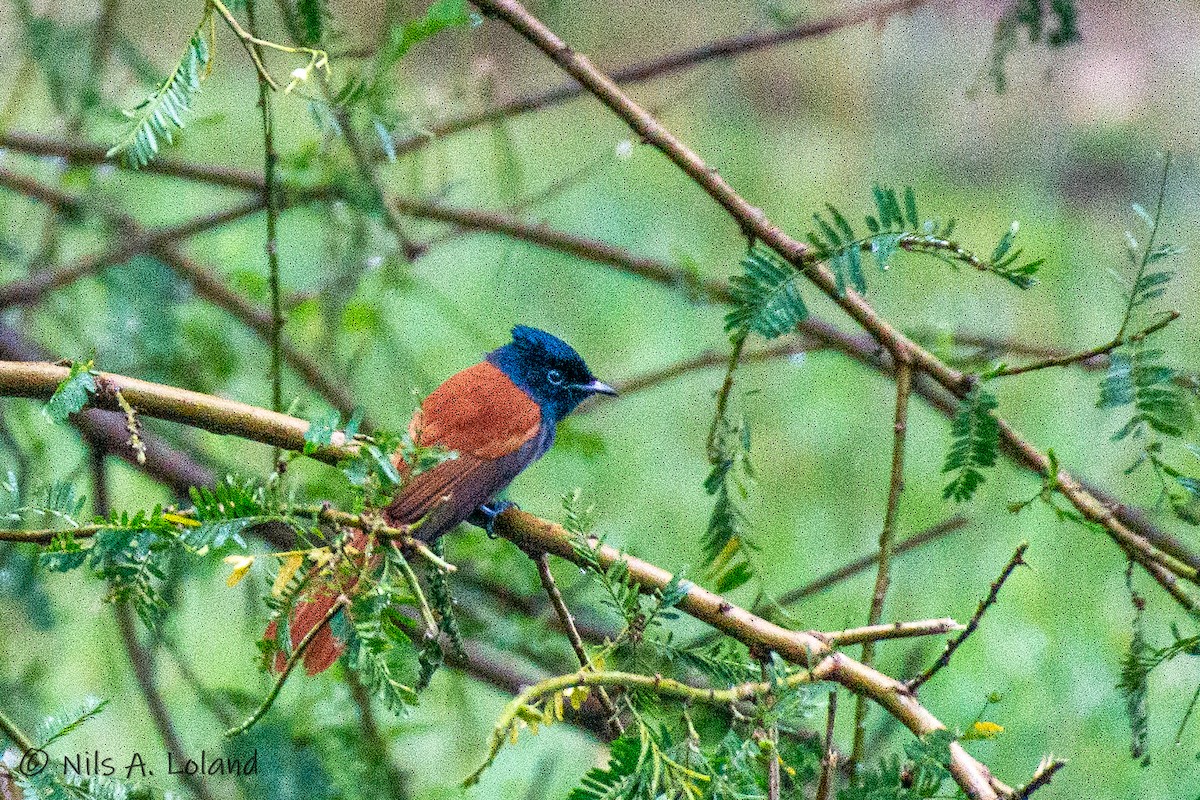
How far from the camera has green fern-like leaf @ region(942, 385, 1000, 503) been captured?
6.50 ft

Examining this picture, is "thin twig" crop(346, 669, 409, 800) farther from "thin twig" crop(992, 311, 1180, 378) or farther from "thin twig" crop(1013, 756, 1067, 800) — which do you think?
"thin twig" crop(1013, 756, 1067, 800)

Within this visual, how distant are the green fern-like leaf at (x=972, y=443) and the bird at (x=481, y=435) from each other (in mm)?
650

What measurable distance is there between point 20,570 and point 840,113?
5.53 m

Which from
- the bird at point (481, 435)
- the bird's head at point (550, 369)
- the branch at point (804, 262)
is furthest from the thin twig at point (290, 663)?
the bird's head at point (550, 369)

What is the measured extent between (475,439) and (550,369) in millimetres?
512

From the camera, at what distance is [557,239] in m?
3.21

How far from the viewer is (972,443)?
2.01m

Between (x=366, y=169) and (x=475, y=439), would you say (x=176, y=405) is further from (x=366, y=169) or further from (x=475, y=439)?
(x=366, y=169)

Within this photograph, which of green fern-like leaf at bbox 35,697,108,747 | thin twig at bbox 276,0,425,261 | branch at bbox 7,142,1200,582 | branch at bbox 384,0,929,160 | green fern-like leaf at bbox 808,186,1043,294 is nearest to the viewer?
green fern-like leaf at bbox 35,697,108,747

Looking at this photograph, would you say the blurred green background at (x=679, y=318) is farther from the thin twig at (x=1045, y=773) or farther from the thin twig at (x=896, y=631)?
the thin twig at (x=1045, y=773)

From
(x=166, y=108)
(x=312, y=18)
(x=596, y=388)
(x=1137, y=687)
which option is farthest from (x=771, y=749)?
(x=596, y=388)

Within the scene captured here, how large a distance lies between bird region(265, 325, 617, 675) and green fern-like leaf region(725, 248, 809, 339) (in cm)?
45

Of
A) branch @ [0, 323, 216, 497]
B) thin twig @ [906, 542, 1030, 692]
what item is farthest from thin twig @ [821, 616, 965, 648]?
branch @ [0, 323, 216, 497]

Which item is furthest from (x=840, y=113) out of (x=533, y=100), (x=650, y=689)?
(x=650, y=689)
